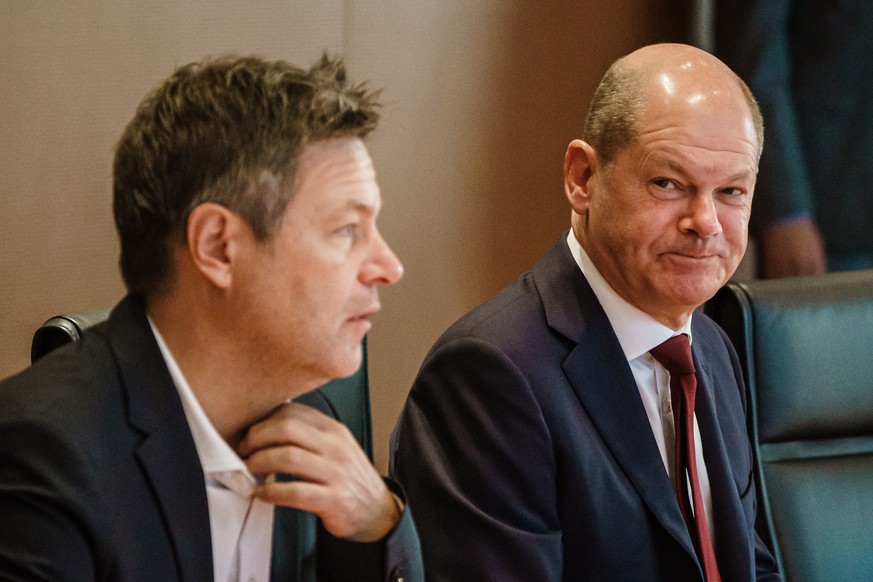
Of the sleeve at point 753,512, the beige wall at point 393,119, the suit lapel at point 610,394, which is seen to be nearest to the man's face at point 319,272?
the suit lapel at point 610,394

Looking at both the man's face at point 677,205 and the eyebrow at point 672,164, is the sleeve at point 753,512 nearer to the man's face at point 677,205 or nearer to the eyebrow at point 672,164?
the man's face at point 677,205

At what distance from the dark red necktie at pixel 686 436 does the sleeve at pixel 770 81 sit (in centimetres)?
113

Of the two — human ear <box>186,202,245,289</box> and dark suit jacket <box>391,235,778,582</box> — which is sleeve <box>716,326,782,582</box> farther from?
human ear <box>186,202,245,289</box>

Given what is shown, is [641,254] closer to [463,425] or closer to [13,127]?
[463,425]

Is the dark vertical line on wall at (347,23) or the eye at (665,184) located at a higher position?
the dark vertical line on wall at (347,23)

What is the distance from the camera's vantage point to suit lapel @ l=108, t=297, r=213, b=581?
3.70 feet

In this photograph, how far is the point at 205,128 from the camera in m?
1.15

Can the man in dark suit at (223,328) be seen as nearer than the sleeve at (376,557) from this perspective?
Yes

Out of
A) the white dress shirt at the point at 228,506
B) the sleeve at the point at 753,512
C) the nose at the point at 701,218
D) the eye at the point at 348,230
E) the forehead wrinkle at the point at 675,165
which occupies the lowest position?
the sleeve at the point at 753,512

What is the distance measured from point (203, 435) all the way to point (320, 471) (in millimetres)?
129

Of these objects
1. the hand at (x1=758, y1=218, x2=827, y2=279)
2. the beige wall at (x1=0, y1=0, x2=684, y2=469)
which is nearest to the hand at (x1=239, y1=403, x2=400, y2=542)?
the beige wall at (x1=0, y1=0, x2=684, y2=469)

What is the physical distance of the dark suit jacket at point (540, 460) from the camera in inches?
59.4

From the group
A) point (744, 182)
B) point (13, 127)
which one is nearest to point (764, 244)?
point (744, 182)

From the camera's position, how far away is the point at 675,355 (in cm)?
170
